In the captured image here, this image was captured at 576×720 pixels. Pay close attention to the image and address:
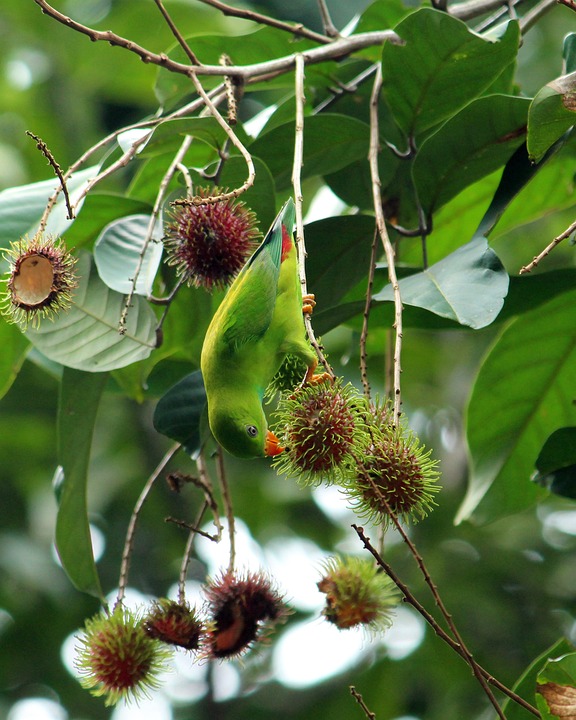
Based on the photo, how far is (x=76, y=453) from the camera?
7.52ft

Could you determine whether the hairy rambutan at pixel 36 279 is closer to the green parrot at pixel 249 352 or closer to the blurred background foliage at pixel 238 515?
the green parrot at pixel 249 352

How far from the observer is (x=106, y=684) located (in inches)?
78.6

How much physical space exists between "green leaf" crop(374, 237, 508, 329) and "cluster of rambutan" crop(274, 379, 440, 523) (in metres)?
0.23

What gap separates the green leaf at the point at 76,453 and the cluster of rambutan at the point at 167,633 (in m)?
0.24

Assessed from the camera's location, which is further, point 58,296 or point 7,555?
point 7,555

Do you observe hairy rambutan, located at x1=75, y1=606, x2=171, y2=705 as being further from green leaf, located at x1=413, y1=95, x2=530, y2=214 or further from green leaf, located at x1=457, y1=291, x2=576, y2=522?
green leaf, located at x1=413, y1=95, x2=530, y2=214

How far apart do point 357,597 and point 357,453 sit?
530 mm

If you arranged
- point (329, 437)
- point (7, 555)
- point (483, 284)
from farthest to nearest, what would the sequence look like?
point (7, 555) → point (483, 284) → point (329, 437)

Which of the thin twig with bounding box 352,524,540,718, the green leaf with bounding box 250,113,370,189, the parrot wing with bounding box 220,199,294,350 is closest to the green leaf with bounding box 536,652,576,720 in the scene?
the thin twig with bounding box 352,524,540,718

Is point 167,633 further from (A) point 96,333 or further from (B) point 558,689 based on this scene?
(B) point 558,689

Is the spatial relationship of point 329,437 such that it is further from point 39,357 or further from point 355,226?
point 39,357

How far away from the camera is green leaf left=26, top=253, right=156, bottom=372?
2.07 meters

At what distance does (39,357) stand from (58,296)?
918 millimetres

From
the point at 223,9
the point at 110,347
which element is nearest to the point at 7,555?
the point at 110,347
